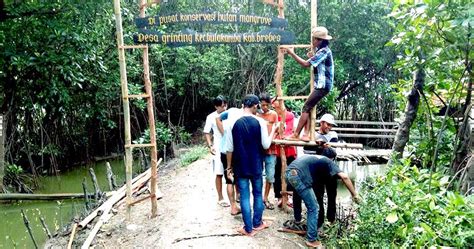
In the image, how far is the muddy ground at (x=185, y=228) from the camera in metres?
4.69

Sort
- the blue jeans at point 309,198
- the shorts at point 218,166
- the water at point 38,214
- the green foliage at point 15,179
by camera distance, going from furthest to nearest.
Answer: the green foliage at point 15,179 → the water at point 38,214 → the shorts at point 218,166 → the blue jeans at point 309,198

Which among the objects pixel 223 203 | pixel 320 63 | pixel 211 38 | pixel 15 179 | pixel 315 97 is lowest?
pixel 15 179

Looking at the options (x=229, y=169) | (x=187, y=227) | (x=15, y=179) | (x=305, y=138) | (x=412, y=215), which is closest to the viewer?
(x=412, y=215)

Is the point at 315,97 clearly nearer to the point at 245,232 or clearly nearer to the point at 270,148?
the point at 270,148

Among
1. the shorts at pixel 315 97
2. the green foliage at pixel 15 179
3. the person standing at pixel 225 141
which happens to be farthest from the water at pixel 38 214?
the shorts at pixel 315 97

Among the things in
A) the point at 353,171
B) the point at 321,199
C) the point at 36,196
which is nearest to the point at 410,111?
the point at 321,199

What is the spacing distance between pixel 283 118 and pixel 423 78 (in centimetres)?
169

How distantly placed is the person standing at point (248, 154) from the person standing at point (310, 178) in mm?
359

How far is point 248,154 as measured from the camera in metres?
4.61

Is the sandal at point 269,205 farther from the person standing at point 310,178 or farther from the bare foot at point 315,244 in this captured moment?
the bare foot at point 315,244

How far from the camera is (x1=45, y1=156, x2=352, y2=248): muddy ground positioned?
469cm

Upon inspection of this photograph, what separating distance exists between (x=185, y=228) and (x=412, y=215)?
268 centimetres

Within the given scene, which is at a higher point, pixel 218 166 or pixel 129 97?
pixel 129 97

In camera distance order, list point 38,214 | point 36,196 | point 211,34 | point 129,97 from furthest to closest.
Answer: point 36,196, point 38,214, point 129,97, point 211,34
